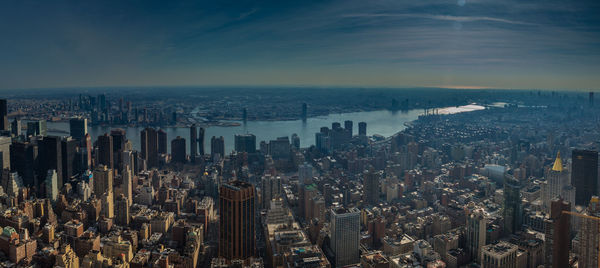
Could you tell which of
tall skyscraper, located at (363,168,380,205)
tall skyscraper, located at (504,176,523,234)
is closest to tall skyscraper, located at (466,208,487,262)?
tall skyscraper, located at (504,176,523,234)

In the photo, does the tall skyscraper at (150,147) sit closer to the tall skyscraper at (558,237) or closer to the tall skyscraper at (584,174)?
the tall skyscraper at (558,237)

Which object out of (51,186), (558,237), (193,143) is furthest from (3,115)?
(558,237)

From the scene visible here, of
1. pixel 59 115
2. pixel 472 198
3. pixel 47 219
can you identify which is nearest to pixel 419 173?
pixel 472 198

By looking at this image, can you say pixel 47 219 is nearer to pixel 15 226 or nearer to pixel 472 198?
pixel 15 226

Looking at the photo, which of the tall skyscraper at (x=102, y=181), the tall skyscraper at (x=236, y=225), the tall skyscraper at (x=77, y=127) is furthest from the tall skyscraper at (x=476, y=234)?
the tall skyscraper at (x=77, y=127)

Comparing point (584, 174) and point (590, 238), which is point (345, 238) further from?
point (584, 174)
